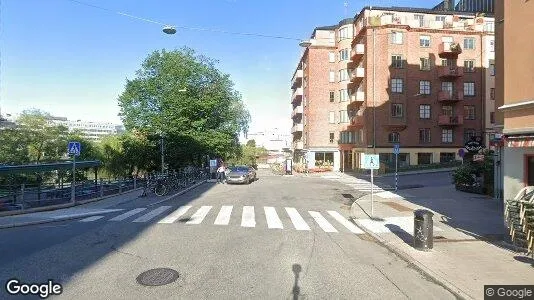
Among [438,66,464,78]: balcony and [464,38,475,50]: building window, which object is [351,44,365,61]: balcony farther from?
[464,38,475,50]: building window

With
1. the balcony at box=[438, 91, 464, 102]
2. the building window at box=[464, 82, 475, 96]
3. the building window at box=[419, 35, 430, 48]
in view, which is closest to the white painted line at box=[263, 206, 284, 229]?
the balcony at box=[438, 91, 464, 102]

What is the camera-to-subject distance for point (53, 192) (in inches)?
713

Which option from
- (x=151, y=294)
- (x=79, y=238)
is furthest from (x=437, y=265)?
(x=79, y=238)

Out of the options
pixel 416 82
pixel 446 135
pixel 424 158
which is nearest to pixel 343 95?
pixel 416 82

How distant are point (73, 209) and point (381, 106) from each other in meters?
36.6

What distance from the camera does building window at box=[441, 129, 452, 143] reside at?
1805 inches

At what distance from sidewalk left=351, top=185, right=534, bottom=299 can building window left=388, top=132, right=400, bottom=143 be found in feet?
83.8

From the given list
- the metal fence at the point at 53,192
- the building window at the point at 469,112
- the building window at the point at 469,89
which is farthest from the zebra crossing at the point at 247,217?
the building window at the point at 469,89

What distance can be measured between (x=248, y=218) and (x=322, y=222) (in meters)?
2.80

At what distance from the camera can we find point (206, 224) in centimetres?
1250

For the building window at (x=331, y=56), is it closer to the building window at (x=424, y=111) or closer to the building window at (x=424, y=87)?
the building window at (x=424, y=87)

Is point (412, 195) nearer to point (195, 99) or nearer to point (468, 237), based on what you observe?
point (468, 237)

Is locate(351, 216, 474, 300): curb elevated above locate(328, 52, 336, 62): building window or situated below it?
below

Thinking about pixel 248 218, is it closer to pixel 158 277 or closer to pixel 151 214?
pixel 151 214
